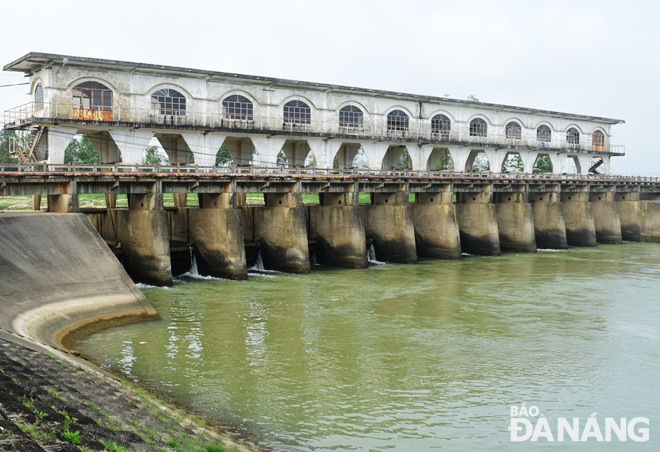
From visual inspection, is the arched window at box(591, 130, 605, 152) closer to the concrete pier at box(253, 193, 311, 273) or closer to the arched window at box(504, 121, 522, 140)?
the arched window at box(504, 121, 522, 140)

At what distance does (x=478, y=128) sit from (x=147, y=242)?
40.1 meters

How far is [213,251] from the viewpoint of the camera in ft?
121

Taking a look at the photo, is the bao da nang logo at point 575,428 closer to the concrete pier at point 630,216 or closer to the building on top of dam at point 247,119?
the building on top of dam at point 247,119

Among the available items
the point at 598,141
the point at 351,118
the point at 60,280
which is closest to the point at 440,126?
the point at 351,118

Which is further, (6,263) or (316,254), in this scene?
(316,254)

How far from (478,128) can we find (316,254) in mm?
27245

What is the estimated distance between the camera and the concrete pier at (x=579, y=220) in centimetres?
5888

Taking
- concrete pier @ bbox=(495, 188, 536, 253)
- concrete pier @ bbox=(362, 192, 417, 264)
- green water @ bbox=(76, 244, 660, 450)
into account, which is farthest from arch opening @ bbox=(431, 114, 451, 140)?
green water @ bbox=(76, 244, 660, 450)

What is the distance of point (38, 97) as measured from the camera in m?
42.2

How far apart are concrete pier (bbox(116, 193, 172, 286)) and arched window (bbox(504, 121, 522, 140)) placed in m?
42.4

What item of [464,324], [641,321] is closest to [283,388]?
[464,324]

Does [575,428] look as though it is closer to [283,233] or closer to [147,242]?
[147,242]

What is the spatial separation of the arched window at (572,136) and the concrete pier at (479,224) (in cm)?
2453

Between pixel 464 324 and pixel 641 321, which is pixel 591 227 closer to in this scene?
pixel 641 321
